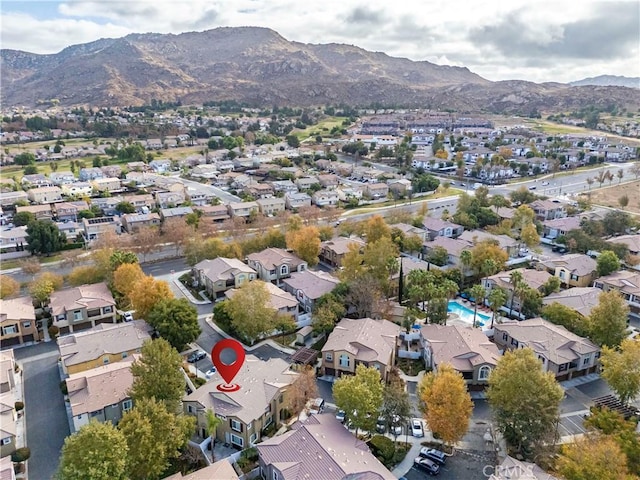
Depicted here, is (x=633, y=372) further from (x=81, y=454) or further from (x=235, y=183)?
(x=235, y=183)

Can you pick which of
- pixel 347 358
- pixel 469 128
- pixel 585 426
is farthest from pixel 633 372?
pixel 469 128

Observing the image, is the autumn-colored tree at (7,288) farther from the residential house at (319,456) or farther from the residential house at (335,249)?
the residential house at (319,456)

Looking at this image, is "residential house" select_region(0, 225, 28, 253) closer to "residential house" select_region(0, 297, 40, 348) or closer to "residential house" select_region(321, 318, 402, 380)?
"residential house" select_region(0, 297, 40, 348)

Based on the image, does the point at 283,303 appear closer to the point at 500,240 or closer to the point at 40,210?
the point at 500,240

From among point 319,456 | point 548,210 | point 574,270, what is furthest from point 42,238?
point 548,210

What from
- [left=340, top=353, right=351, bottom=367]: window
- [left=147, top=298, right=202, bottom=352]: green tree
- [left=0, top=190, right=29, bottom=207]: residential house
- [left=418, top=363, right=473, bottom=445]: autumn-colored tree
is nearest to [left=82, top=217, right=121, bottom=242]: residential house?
[left=0, top=190, right=29, bottom=207]: residential house

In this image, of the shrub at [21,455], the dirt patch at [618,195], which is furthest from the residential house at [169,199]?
the dirt patch at [618,195]
